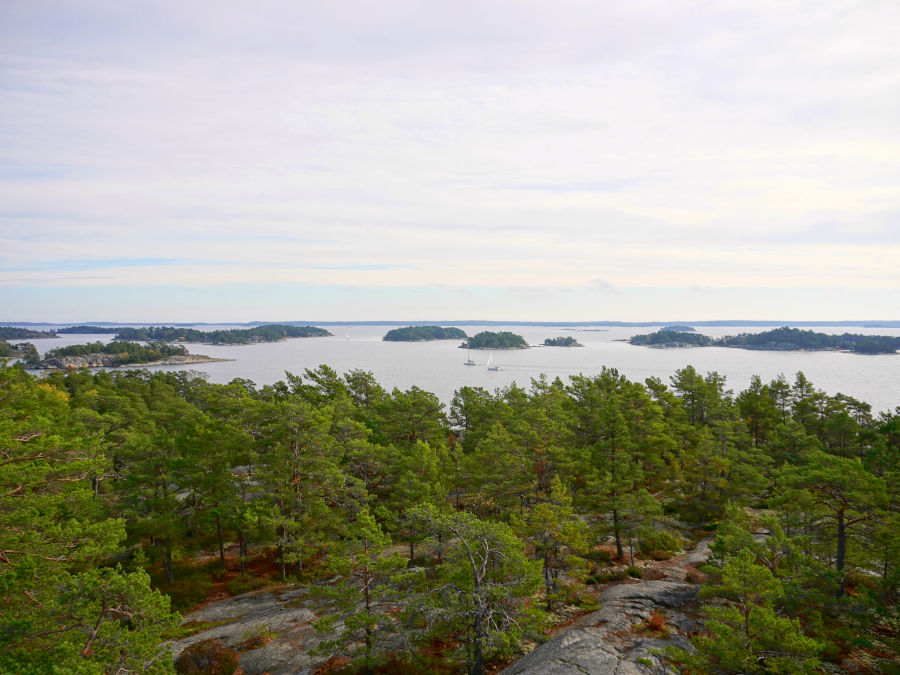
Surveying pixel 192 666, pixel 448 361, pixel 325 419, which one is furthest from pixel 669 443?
pixel 448 361

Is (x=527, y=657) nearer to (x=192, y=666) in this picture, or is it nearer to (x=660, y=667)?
(x=660, y=667)

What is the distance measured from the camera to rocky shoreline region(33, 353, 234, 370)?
150 m

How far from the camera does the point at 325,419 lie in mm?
28797

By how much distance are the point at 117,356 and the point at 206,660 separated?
192020 millimetres

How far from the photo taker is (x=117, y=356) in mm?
171250

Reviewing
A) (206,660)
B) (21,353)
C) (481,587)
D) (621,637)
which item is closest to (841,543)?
(621,637)

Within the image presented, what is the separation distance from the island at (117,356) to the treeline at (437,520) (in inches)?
5493

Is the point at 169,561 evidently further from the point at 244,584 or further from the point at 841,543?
the point at 841,543

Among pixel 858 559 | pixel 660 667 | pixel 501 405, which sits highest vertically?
pixel 501 405

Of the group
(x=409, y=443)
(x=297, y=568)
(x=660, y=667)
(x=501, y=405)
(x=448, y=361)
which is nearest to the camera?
(x=660, y=667)

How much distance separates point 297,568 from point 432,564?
10.3 metres

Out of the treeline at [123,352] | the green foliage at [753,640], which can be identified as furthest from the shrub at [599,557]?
the treeline at [123,352]

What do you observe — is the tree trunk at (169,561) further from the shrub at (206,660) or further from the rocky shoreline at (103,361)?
the rocky shoreline at (103,361)

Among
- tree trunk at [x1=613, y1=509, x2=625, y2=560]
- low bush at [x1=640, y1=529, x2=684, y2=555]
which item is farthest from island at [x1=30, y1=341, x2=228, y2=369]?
low bush at [x1=640, y1=529, x2=684, y2=555]
